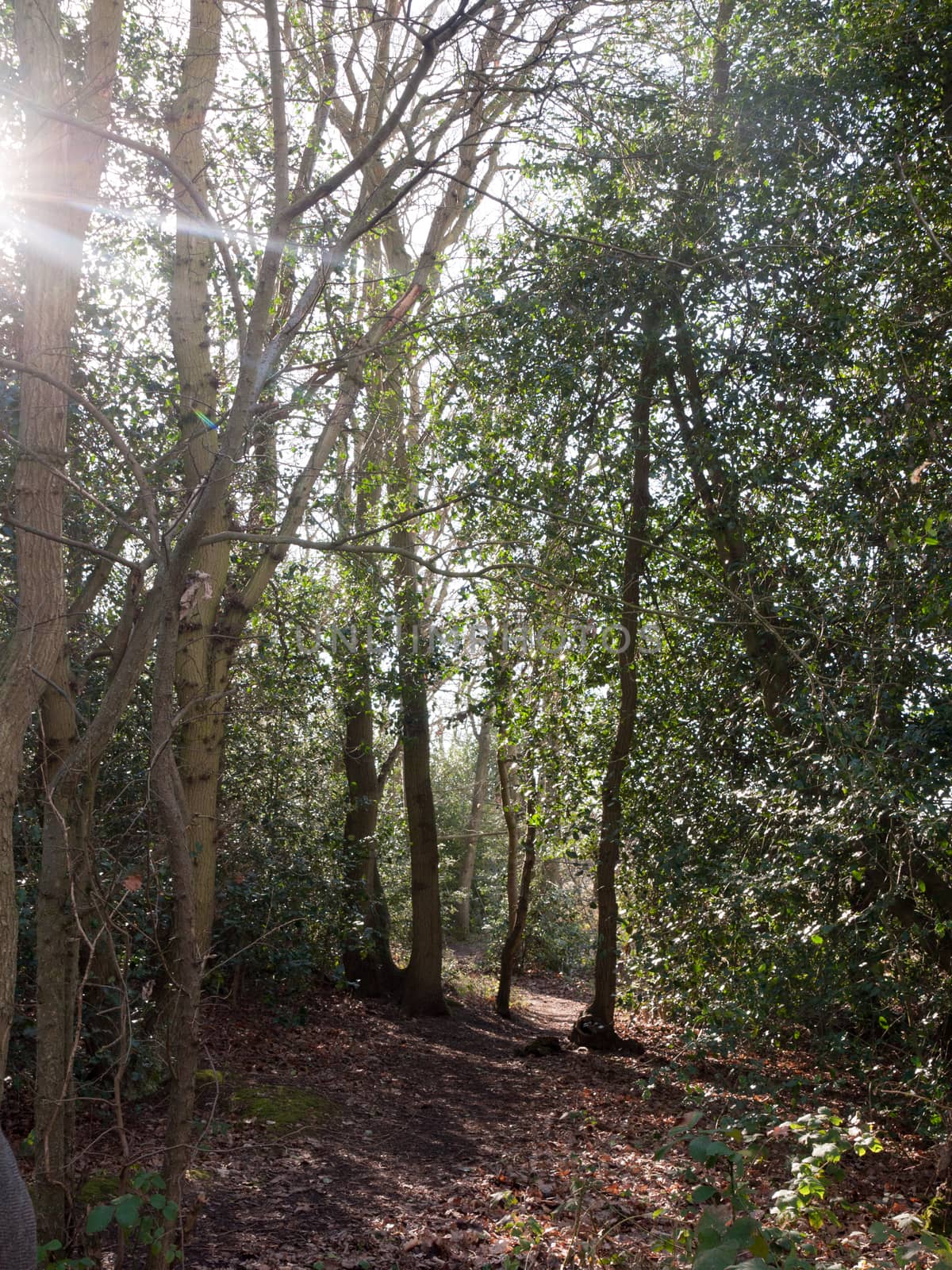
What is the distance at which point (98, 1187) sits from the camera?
5.45m

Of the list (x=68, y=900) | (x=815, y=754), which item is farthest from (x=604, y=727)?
(x=68, y=900)

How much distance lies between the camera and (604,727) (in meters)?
10.4

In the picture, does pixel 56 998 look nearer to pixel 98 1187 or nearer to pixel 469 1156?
pixel 98 1187

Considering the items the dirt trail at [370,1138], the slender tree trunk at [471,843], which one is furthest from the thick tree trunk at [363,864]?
the slender tree trunk at [471,843]

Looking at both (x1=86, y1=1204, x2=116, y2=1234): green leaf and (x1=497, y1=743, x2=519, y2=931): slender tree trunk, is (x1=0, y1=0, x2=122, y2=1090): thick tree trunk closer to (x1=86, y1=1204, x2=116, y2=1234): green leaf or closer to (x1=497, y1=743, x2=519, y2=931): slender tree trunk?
(x1=86, y1=1204, x2=116, y2=1234): green leaf

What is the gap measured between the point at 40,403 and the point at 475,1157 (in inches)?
231

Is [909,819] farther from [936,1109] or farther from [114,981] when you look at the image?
[114,981]

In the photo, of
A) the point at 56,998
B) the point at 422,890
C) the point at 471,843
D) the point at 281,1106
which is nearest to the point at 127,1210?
the point at 56,998

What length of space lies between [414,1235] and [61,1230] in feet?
6.42

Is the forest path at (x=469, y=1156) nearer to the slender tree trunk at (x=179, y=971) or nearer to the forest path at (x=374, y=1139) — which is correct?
the forest path at (x=374, y=1139)

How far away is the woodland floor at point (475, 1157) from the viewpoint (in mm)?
4883

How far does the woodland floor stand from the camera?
4.88 meters

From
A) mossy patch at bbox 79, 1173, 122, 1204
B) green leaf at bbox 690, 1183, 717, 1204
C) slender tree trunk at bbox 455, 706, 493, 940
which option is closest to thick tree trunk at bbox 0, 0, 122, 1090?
mossy patch at bbox 79, 1173, 122, 1204

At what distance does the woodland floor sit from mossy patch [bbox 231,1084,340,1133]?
0.22ft
